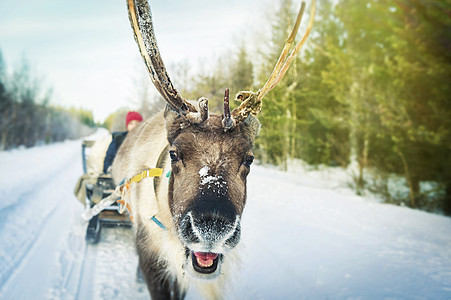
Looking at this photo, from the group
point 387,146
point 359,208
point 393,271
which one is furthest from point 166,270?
point 387,146

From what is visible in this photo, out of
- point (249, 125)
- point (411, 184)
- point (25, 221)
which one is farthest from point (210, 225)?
point (411, 184)

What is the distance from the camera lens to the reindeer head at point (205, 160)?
1.43 metres

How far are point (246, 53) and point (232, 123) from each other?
7.71m

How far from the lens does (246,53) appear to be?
8.72 meters

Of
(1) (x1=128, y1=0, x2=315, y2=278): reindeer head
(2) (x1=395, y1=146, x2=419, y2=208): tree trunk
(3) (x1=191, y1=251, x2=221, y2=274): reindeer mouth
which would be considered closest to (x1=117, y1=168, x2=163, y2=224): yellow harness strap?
(1) (x1=128, y1=0, x2=315, y2=278): reindeer head

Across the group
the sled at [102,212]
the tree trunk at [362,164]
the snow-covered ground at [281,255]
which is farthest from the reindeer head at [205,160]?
the tree trunk at [362,164]

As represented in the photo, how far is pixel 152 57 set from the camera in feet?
5.15

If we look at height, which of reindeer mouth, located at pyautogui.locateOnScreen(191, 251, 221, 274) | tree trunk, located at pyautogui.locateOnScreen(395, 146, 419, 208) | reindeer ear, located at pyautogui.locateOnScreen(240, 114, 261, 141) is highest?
reindeer ear, located at pyautogui.locateOnScreen(240, 114, 261, 141)

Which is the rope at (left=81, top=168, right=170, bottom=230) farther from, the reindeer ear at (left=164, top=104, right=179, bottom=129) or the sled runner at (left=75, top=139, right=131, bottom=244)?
the sled runner at (left=75, top=139, right=131, bottom=244)

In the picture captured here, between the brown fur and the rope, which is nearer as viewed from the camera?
the brown fur

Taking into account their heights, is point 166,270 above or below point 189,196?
below

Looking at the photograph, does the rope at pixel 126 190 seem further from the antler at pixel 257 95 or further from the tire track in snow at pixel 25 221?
the tire track in snow at pixel 25 221

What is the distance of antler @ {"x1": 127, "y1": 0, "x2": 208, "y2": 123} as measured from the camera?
1.42m

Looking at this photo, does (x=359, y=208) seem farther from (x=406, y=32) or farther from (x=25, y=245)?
(x=25, y=245)
